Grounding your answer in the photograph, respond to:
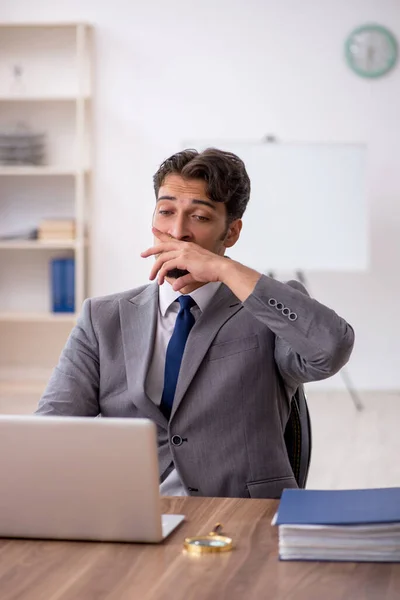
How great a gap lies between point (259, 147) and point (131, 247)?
→ 1.23m

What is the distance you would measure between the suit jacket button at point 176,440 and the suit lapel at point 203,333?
45 mm

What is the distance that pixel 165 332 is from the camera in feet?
7.25

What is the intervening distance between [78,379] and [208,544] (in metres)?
0.71

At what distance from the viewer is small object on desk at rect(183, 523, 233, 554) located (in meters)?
1.48

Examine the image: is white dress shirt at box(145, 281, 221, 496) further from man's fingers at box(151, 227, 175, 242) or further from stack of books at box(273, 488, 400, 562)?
stack of books at box(273, 488, 400, 562)

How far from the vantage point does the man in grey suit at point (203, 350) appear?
200cm

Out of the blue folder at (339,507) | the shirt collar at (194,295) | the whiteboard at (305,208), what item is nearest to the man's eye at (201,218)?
the shirt collar at (194,295)

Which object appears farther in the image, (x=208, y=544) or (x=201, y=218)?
(x=201, y=218)

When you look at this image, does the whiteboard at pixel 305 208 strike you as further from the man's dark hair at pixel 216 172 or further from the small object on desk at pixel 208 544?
the small object on desk at pixel 208 544

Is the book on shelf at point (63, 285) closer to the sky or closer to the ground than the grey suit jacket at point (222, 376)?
closer to the ground

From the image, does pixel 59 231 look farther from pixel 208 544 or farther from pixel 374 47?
pixel 208 544

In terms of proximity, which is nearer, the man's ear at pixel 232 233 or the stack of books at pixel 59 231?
the man's ear at pixel 232 233

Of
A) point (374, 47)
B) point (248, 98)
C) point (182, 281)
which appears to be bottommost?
point (182, 281)

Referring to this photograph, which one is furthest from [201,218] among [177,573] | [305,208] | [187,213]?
[305,208]
